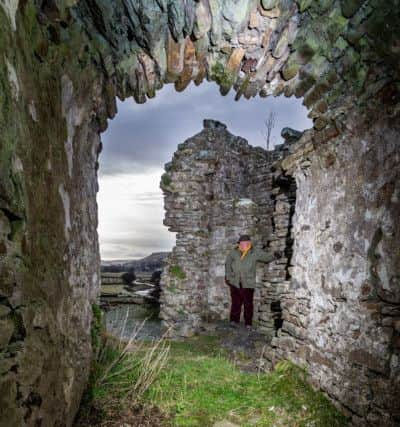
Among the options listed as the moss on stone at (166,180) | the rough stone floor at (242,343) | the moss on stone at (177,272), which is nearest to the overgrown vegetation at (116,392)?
the rough stone floor at (242,343)

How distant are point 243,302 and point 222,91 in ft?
15.1

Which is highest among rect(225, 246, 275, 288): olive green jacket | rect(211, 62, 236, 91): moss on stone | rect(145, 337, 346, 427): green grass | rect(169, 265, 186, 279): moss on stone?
rect(211, 62, 236, 91): moss on stone

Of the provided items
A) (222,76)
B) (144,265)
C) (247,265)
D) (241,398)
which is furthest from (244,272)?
(144,265)

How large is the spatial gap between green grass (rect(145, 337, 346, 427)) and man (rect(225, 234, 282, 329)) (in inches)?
114

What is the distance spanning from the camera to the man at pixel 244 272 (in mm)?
6160

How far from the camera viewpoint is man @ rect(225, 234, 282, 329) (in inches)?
243

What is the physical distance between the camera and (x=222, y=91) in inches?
120

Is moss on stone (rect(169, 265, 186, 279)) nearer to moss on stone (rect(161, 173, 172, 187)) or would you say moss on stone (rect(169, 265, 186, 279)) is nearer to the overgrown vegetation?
moss on stone (rect(161, 173, 172, 187))

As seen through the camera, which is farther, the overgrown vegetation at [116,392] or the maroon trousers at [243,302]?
the maroon trousers at [243,302]

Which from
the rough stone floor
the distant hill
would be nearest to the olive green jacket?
the rough stone floor

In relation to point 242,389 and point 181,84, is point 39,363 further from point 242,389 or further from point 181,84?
point 181,84

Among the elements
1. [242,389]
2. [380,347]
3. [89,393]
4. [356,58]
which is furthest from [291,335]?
[356,58]

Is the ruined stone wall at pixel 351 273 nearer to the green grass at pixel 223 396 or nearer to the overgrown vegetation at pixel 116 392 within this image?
the green grass at pixel 223 396

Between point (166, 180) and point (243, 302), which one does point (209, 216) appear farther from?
point (243, 302)
